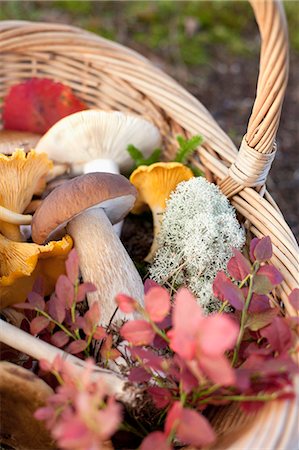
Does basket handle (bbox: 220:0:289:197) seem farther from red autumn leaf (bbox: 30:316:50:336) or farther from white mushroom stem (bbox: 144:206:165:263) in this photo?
red autumn leaf (bbox: 30:316:50:336)

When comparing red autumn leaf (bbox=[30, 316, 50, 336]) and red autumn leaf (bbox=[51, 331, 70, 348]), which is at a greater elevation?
red autumn leaf (bbox=[30, 316, 50, 336])

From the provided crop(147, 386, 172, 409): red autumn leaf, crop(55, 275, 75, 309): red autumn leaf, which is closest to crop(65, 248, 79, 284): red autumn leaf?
crop(55, 275, 75, 309): red autumn leaf

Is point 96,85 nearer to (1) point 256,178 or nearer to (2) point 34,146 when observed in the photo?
(2) point 34,146

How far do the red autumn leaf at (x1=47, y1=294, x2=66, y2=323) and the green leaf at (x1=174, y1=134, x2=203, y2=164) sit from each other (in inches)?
27.5

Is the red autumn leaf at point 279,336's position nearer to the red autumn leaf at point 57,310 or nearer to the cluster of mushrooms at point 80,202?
the cluster of mushrooms at point 80,202

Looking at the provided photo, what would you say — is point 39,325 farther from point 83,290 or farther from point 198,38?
point 198,38

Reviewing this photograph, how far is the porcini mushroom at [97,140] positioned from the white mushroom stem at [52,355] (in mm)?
636

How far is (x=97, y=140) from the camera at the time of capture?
1.71 m

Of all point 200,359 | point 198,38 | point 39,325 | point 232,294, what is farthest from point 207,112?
point 198,38

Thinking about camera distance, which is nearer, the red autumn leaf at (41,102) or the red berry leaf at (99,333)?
the red berry leaf at (99,333)

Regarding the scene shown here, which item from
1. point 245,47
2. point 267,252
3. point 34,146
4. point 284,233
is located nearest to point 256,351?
point 267,252

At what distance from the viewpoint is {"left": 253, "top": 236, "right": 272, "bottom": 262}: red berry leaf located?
131 centimetres

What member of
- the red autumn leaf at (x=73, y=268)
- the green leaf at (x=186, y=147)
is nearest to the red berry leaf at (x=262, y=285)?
the red autumn leaf at (x=73, y=268)

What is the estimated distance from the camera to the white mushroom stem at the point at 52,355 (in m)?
1.18
